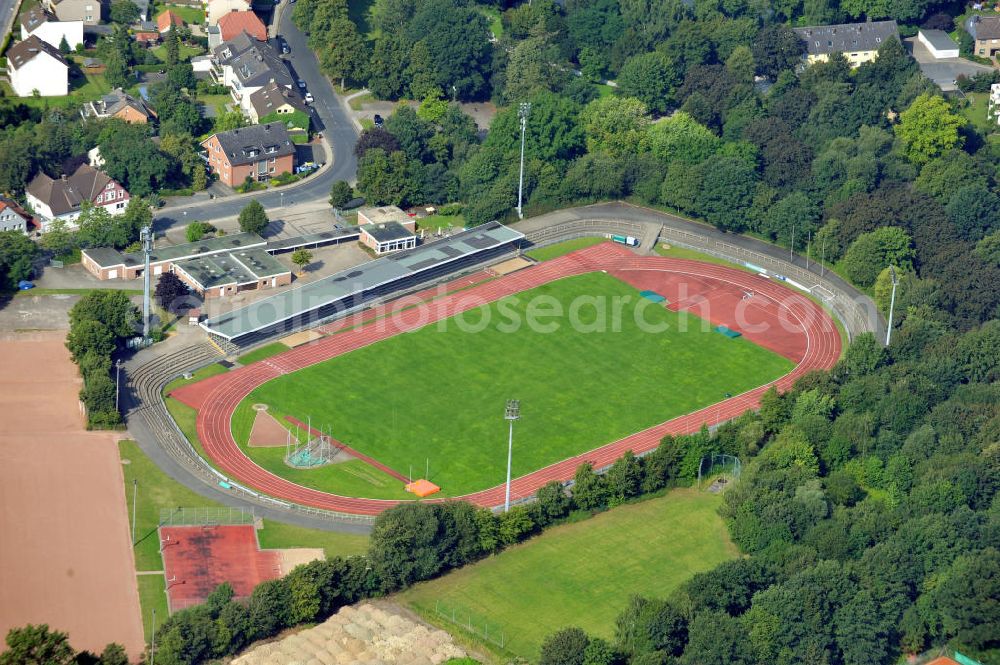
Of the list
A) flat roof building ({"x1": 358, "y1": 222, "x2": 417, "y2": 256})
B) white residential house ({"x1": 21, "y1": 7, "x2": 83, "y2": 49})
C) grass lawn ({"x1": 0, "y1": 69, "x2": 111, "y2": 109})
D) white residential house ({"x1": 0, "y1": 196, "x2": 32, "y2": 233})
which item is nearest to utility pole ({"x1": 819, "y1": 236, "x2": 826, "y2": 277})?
flat roof building ({"x1": 358, "y1": 222, "x2": 417, "y2": 256})

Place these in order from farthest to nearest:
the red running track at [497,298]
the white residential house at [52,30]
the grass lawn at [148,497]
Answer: the white residential house at [52,30] < the red running track at [497,298] < the grass lawn at [148,497]

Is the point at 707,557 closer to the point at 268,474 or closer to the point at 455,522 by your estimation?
the point at 455,522

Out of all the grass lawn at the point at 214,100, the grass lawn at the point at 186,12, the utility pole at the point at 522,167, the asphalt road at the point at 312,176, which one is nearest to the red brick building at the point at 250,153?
the asphalt road at the point at 312,176

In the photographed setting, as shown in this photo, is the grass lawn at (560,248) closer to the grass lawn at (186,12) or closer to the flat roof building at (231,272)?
the flat roof building at (231,272)

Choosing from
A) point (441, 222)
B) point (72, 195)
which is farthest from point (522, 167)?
point (72, 195)

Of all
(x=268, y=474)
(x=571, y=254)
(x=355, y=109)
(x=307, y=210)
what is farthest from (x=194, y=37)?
(x=268, y=474)

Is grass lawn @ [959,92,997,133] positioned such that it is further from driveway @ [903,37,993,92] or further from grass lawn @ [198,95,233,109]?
grass lawn @ [198,95,233,109]
